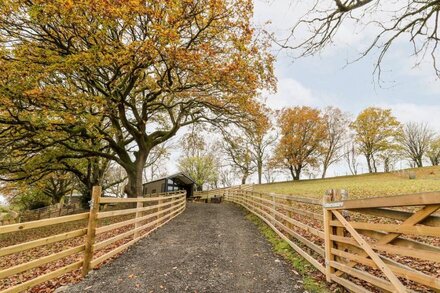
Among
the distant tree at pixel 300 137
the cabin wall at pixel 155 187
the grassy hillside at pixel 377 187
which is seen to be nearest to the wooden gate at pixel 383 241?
Answer: the grassy hillside at pixel 377 187

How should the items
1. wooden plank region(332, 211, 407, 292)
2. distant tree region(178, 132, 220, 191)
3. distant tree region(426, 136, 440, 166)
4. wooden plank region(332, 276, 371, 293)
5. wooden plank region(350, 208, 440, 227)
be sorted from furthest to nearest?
distant tree region(426, 136, 440, 166) < distant tree region(178, 132, 220, 191) < wooden plank region(332, 276, 371, 293) < wooden plank region(332, 211, 407, 292) < wooden plank region(350, 208, 440, 227)

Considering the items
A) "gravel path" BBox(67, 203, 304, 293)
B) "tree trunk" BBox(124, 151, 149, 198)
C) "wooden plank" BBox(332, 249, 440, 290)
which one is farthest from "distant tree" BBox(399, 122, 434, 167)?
A: "wooden plank" BBox(332, 249, 440, 290)

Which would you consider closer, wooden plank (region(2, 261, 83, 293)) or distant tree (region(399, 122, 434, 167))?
wooden plank (region(2, 261, 83, 293))

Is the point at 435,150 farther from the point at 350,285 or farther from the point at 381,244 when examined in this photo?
the point at 381,244

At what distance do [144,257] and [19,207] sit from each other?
128ft

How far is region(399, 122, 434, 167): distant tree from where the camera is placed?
157 feet

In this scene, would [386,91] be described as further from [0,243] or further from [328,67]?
[0,243]

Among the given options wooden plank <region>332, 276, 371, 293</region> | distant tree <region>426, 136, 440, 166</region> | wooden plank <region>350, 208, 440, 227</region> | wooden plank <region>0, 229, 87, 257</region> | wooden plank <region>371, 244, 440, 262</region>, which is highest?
distant tree <region>426, 136, 440, 166</region>

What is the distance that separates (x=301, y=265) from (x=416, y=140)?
56.1 metres

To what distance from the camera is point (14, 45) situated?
9453 mm

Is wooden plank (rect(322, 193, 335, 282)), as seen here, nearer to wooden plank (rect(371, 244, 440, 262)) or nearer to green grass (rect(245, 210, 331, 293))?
green grass (rect(245, 210, 331, 293))

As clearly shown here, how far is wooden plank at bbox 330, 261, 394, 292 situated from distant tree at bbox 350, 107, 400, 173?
43.9 meters

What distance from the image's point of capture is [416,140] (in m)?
48.6

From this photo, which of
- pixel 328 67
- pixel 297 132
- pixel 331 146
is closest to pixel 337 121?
pixel 331 146
